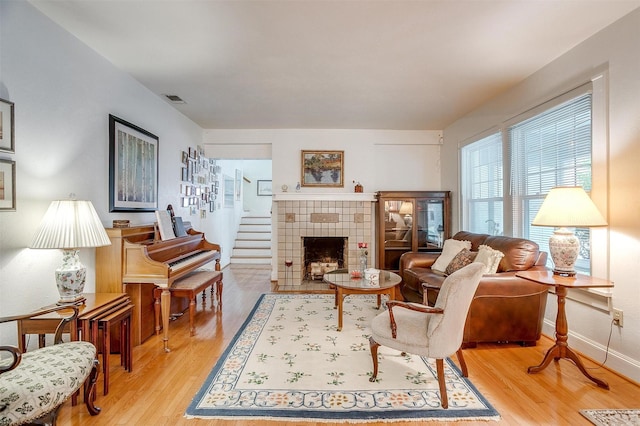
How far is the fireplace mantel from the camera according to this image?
4.95 metres

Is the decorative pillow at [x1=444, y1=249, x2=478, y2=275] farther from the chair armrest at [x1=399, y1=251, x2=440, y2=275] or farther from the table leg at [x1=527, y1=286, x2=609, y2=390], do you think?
the table leg at [x1=527, y1=286, x2=609, y2=390]

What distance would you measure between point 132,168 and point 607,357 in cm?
453

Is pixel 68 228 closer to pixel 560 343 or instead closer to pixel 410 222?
pixel 560 343

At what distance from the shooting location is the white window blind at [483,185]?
3750 millimetres

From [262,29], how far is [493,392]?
10.1 feet

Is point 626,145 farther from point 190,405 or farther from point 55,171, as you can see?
point 55,171

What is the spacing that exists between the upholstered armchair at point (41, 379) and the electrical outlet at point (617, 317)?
3.52 m

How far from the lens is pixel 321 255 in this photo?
5.20 m

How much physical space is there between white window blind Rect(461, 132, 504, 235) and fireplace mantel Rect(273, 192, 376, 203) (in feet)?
4.80

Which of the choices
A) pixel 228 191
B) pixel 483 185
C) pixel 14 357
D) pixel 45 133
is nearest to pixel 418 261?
pixel 483 185

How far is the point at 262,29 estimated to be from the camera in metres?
2.23

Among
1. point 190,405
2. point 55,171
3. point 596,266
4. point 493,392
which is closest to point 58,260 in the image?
point 55,171

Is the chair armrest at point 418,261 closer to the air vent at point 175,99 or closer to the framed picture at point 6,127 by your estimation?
the air vent at point 175,99

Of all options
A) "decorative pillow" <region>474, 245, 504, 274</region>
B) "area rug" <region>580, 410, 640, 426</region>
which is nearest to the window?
"decorative pillow" <region>474, 245, 504, 274</region>
